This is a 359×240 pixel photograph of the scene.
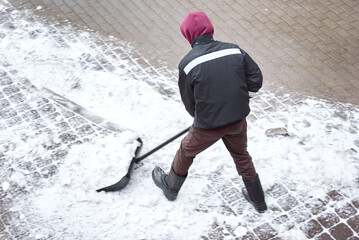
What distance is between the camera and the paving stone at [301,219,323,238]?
150 inches

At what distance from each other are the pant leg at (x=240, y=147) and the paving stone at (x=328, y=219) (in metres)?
0.74

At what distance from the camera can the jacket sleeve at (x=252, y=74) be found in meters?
3.36

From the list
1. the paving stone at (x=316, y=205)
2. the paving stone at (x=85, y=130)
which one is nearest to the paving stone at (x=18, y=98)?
the paving stone at (x=85, y=130)

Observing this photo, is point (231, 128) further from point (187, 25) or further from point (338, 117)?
point (338, 117)

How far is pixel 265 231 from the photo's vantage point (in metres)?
3.84

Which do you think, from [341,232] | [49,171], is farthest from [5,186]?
[341,232]

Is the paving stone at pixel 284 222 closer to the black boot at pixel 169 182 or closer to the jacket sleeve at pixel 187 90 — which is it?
the black boot at pixel 169 182

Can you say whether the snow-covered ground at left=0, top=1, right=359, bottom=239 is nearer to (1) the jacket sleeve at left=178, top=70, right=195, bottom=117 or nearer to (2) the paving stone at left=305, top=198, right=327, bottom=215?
(2) the paving stone at left=305, top=198, right=327, bottom=215

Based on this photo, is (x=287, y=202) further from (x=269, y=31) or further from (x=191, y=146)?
(x=269, y=31)

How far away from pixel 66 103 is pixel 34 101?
0.37m

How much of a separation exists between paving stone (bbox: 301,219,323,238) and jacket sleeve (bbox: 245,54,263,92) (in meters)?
1.36

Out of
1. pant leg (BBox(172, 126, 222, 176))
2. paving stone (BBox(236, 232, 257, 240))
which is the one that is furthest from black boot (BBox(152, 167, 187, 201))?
paving stone (BBox(236, 232, 257, 240))

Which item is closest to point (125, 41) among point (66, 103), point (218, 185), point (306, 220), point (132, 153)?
point (66, 103)

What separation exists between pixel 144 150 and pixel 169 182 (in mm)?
675
